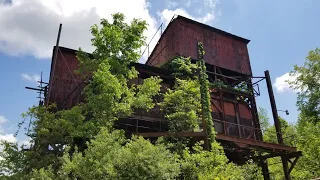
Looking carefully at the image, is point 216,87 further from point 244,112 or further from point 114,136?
point 114,136

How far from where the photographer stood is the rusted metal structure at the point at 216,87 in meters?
19.0

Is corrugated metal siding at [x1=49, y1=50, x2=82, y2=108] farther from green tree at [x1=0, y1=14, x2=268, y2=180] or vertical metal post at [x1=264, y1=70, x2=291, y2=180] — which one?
vertical metal post at [x1=264, y1=70, x2=291, y2=180]

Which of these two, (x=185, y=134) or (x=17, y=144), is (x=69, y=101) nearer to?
(x=17, y=144)

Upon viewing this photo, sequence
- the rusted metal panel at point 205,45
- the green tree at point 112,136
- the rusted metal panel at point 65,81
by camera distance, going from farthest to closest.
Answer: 1. the rusted metal panel at point 205,45
2. the rusted metal panel at point 65,81
3. the green tree at point 112,136

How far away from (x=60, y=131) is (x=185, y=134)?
650 cm

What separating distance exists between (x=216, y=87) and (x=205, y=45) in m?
4.16

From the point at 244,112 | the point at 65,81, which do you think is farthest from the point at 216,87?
the point at 65,81

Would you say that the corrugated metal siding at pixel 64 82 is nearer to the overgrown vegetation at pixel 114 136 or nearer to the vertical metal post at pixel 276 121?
the overgrown vegetation at pixel 114 136

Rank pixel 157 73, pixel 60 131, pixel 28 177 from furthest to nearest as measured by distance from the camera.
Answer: pixel 157 73 → pixel 60 131 → pixel 28 177

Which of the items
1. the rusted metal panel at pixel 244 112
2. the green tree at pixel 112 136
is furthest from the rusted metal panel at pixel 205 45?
the green tree at pixel 112 136

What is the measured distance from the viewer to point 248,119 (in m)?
23.9

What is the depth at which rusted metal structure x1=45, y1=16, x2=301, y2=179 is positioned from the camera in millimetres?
19031

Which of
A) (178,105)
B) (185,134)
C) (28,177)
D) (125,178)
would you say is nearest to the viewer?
(125,178)

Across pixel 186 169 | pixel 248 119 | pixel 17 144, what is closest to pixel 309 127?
pixel 248 119
